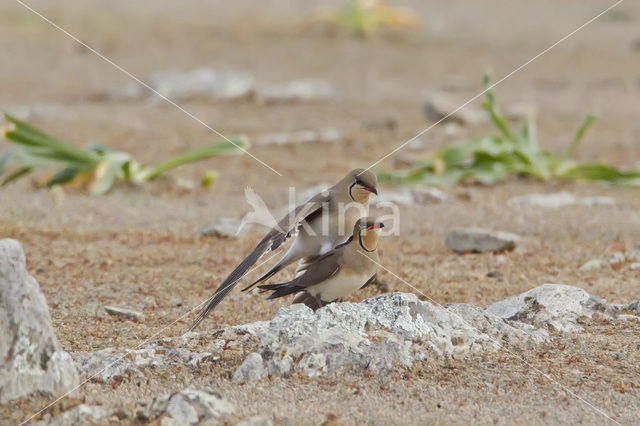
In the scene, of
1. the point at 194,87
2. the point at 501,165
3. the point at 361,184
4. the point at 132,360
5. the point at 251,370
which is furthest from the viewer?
the point at 194,87

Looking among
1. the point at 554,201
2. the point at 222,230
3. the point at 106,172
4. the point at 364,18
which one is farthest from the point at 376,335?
the point at 364,18

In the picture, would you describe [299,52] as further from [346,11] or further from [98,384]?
[98,384]

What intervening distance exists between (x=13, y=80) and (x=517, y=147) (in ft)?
23.1

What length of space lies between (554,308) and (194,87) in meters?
7.54

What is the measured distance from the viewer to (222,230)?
17.7 feet

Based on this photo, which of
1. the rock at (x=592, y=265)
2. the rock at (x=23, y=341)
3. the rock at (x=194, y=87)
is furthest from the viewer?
the rock at (x=194, y=87)

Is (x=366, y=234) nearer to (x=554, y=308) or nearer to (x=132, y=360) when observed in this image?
(x=554, y=308)

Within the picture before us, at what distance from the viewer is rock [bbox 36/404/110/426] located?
270 centimetres

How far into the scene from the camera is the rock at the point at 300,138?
851 centimetres

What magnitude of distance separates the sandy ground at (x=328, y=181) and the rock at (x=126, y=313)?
0.28ft

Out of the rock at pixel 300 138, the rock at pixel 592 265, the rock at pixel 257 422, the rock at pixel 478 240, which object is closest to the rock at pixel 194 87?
the rock at pixel 300 138

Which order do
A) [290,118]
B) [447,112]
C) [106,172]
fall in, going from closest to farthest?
[106,172], [447,112], [290,118]

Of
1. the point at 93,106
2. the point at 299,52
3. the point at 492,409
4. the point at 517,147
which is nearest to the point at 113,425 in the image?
the point at 492,409

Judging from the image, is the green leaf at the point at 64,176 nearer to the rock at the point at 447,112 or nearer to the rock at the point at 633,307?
the rock at the point at 633,307
